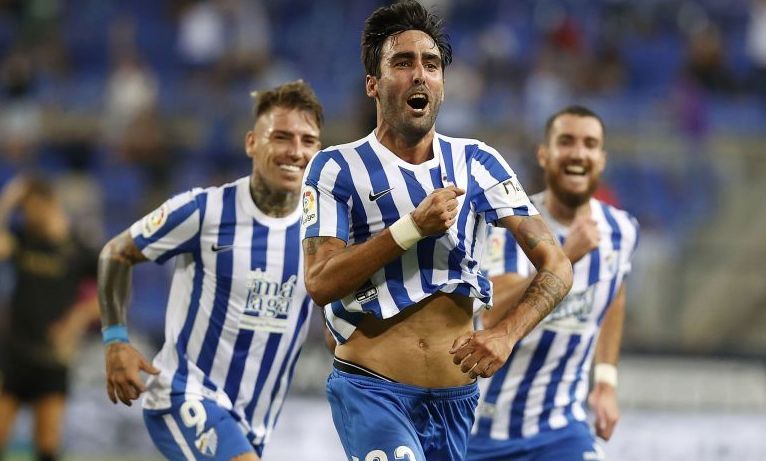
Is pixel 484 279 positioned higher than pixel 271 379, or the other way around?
pixel 484 279

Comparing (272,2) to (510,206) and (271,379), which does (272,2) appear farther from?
(510,206)

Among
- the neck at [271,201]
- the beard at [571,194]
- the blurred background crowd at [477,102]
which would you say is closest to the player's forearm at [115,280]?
the neck at [271,201]

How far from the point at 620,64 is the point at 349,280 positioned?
12.3 m

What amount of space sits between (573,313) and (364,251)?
7.40ft

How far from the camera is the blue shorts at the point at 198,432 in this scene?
5.76 meters

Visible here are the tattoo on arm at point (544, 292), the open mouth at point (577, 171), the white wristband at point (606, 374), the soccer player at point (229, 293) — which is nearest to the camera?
the tattoo on arm at point (544, 292)

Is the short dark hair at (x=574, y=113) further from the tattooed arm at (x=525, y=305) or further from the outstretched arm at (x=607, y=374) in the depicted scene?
the tattooed arm at (x=525, y=305)

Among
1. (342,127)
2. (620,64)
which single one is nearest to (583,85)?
(620,64)

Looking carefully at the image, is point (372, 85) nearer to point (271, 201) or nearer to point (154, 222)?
point (271, 201)

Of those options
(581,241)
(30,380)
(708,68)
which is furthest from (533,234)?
(708,68)

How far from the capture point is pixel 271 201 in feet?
20.4

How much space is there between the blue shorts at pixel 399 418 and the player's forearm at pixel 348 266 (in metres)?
0.44

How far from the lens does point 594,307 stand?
6.46 metres

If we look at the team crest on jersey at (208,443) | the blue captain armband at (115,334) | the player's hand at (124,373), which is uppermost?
the blue captain armband at (115,334)
